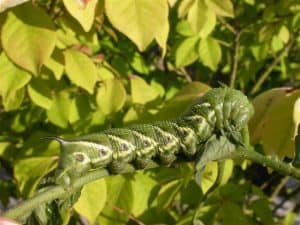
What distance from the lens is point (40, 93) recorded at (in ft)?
4.48

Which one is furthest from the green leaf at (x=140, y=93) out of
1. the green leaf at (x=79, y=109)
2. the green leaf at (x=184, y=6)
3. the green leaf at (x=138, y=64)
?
the green leaf at (x=138, y=64)

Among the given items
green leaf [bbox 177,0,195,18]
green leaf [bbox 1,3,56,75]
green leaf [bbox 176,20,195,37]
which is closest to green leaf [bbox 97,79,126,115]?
green leaf [bbox 177,0,195,18]

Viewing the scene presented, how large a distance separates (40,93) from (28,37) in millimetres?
306

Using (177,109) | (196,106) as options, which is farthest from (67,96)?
(196,106)

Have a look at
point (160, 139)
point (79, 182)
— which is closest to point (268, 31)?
point (160, 139)

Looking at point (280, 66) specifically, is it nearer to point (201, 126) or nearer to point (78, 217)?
point (78, 217)

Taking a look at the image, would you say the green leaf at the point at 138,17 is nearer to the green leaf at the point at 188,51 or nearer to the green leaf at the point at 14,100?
the green leaf at the point at 14,100

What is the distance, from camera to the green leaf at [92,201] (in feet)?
3.83

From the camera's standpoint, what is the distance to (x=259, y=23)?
2277mm

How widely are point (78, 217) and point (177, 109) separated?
1.81ft

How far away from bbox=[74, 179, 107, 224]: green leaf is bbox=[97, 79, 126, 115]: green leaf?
25cm

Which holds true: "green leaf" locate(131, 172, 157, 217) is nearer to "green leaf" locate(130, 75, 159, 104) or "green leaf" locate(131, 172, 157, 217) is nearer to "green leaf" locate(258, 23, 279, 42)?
"green leaf" locate(130, 75, 159, 104)

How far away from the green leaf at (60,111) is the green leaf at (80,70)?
0.20 meters

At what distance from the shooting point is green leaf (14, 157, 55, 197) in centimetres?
127
